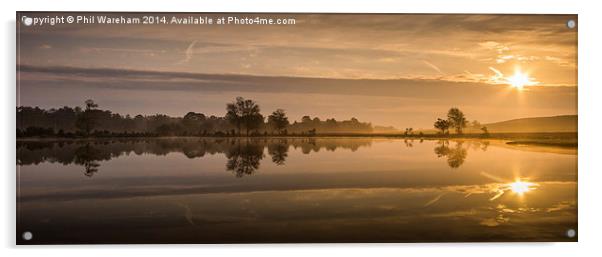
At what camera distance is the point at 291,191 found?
3633mm

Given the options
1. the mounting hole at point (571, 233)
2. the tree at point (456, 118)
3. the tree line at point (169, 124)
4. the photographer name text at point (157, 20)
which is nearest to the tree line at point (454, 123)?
the tree at point (456, 118)

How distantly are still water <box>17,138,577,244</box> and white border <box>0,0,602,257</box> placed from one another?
0.06 meters

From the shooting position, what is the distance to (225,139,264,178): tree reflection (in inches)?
144

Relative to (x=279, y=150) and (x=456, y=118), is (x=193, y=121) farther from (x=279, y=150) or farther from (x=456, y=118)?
(x=456, y=118)

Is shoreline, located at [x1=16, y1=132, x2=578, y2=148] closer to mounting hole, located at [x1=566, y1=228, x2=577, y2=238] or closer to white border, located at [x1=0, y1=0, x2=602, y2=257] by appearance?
white border, located at [x1=0, y1=0, x2=602, y2=257]

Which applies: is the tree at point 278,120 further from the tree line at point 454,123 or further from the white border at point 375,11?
the tree line at point 454,123

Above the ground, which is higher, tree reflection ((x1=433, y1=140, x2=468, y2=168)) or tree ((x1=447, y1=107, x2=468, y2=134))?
tree ((x1=447, y1=107, x2=468, y2=134))

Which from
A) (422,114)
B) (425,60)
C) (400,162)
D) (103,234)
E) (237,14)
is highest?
(237,14)

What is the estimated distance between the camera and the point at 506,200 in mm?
3607

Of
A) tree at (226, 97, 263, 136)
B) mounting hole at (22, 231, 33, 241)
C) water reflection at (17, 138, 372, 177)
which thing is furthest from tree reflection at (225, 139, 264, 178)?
mounting hole at (22, 231, 33, 241)

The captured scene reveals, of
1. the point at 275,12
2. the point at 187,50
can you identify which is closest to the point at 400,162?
the point at 275,12

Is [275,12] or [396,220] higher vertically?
[275,12]

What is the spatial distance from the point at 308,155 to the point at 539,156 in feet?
4.28
